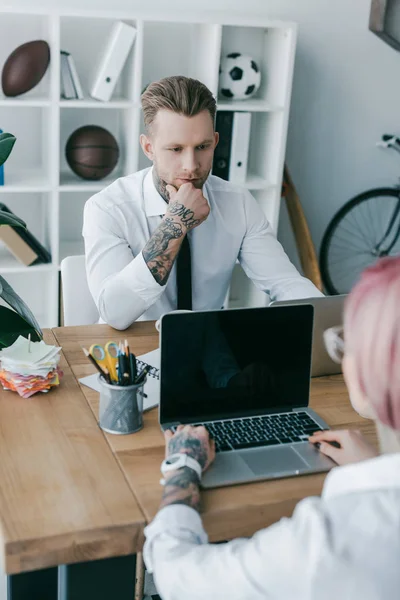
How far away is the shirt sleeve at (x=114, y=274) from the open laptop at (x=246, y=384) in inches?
21.0

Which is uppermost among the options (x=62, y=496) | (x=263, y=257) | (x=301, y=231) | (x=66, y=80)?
(x=66, y=80)

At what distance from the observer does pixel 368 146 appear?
404cm

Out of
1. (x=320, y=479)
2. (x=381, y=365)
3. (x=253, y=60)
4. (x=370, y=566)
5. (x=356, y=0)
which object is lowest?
(x=320, y=479)

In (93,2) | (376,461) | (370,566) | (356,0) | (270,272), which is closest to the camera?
(370,566)

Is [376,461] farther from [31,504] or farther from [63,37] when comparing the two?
[63,37]

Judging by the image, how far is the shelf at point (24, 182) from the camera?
3160 mm

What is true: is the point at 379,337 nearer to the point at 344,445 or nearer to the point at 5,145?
the point at 344,445

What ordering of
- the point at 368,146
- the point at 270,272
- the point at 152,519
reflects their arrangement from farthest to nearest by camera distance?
1. the point at 368,146
2. the point at 270,272
3. the point at 152,519

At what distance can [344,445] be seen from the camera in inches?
51.9

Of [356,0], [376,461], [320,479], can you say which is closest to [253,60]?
[356,0]

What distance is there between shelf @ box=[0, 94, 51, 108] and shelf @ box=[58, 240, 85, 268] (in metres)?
0.65

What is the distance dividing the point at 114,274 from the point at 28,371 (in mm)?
533

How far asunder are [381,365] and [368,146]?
3.43 metres

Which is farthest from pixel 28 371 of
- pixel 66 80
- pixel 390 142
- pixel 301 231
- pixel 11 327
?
pixel 390 142
